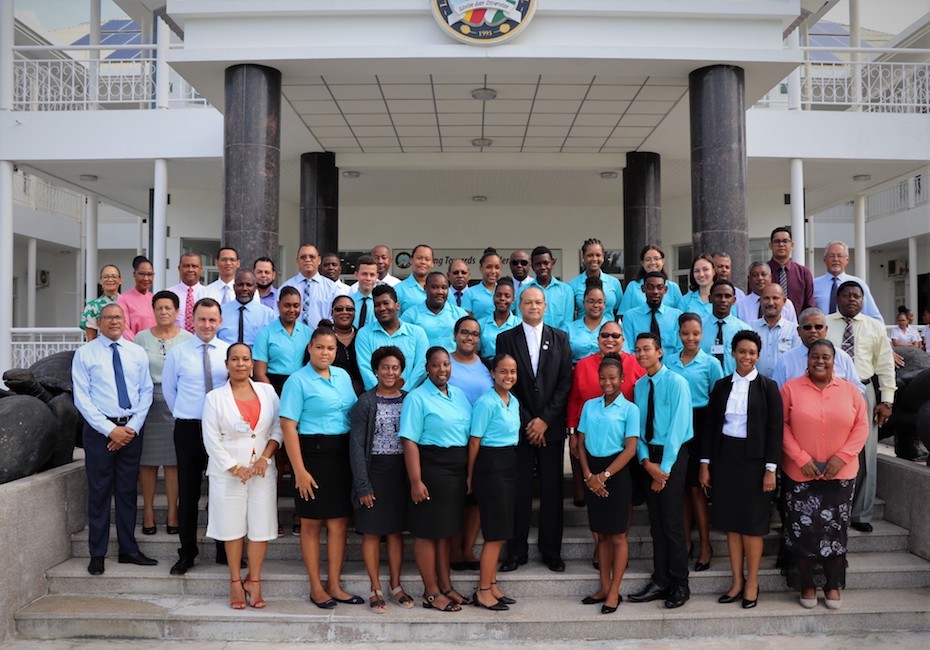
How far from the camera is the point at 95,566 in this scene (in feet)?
16.3

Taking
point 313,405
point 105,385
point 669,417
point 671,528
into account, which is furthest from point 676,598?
point 105,385

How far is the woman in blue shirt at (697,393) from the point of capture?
489cm

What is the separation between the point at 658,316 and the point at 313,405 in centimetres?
272

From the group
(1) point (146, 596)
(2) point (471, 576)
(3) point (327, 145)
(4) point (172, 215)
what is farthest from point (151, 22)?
(2) point (471, 576)

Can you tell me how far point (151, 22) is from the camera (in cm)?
1272

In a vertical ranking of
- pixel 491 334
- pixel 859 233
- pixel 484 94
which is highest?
pixel 484 94

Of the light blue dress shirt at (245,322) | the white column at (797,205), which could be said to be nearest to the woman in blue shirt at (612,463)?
the light blue dress shirt at (245,322)

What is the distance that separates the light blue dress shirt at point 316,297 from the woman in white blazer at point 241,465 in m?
1.44

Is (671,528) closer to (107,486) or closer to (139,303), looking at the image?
(107,486)

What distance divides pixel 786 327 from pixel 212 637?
14.8 feet

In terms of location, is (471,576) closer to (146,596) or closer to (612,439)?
(612,439)

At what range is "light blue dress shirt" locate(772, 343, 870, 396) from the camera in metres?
5.03

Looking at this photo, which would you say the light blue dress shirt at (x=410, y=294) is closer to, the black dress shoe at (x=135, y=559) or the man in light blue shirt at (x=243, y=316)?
the man in light blue shirt at (x=243, y=316)

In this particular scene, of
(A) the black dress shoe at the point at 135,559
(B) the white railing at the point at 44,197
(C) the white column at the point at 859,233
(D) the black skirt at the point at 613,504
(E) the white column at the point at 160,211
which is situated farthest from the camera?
(B) the white railing at the point at 44,197
